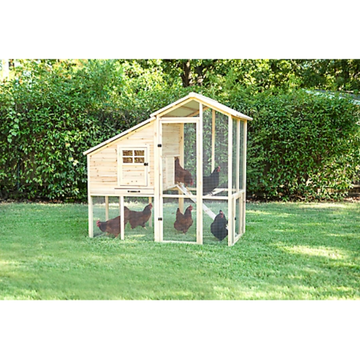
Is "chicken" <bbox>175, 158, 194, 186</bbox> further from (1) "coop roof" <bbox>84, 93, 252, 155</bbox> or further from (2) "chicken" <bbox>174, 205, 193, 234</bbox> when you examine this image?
(1) "coop roof" <bbox>84, 93, 252, 155</bbox>

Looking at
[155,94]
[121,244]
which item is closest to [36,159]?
[155,94]

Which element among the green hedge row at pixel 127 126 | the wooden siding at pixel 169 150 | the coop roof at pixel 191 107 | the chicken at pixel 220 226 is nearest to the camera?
the coop roof at pixel 191 107

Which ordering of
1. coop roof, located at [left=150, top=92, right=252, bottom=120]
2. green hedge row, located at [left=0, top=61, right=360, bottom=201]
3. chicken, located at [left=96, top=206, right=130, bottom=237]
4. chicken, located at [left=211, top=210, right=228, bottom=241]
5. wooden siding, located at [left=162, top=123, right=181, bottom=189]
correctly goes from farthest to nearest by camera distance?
→ green hedge row, located at [left=0, top=61, right=360, bottom=201], chicken, located at [left=96, top=206, right=130, bottom=237], wooden siding, located at [left=162, top=123, right=181, bottom=189], chicken, located at [left=211, top=210, right=228, bottom=241], coop roof, located at [left=150, top=92, right=252, bottom=120]

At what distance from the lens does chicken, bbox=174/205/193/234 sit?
19.7 feet

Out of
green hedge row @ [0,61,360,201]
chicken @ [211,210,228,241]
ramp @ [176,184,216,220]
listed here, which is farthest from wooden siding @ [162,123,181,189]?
green hedge row @ [0,61,360,201]

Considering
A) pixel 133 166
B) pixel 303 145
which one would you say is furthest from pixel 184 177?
pixel 303 145

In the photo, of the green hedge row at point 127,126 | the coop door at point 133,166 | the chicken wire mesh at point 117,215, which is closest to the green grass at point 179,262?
the chicken wire mesh at point 117,215

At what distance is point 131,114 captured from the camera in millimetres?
9102

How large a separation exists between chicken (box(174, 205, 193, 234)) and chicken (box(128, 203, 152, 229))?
388mm

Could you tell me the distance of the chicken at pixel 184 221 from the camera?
601cm

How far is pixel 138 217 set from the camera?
6066mm

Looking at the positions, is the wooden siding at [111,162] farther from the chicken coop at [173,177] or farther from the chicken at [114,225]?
the chicken at [114,225]

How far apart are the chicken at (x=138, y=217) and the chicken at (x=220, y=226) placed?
34.7 inches

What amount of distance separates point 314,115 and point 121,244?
195 inches
